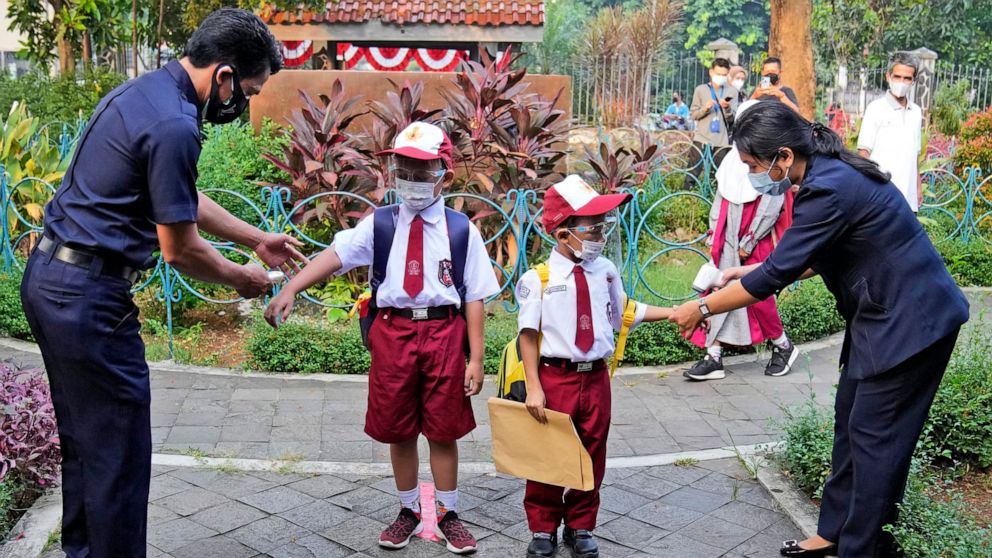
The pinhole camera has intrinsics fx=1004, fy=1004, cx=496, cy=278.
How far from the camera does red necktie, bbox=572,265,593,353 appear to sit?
4.31 meters

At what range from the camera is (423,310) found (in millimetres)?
4387

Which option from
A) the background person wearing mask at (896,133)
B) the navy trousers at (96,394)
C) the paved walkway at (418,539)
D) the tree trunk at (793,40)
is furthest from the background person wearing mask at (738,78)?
the navy trousers at (96,394)

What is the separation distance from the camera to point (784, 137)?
3.95 metres

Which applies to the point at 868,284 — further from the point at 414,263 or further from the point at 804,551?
the point at 414,263

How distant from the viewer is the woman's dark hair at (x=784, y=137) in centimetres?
395

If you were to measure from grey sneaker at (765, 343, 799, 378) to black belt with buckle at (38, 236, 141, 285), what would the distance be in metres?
4.94

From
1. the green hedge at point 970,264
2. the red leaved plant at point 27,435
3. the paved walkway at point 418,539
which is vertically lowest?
the green hedge at point 970,264

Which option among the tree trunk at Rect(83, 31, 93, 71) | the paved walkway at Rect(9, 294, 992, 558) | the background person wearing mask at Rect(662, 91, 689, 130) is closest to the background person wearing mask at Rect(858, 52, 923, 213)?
the paved walkway at Rect(9, 294, 992, 558)

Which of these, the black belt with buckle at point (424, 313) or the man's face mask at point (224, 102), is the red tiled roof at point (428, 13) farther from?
the man's face mask at point (224, 102)

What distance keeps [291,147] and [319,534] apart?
481 cm

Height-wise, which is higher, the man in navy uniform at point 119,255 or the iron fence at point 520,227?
the man in navy uniform at point 119,255

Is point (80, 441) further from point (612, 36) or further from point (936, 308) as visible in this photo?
point (612, 36)

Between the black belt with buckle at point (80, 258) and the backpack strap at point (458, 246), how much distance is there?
1434 mm

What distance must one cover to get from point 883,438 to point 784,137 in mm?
1229
